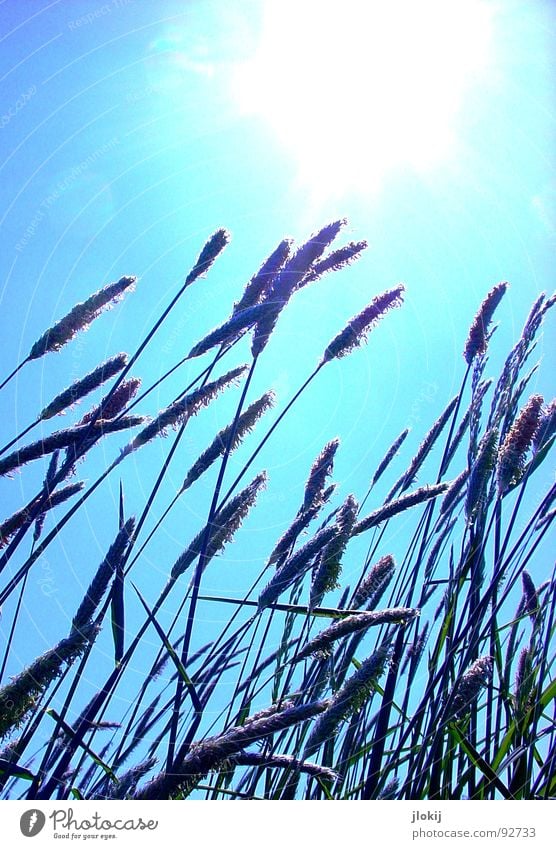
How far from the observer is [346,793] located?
5.62ft

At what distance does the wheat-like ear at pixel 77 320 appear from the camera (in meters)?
1.78

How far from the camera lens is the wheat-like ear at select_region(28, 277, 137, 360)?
5.85ft

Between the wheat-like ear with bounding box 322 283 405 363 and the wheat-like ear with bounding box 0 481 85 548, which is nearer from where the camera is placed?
the wheat-like ear with bounding box 0 481 85 548

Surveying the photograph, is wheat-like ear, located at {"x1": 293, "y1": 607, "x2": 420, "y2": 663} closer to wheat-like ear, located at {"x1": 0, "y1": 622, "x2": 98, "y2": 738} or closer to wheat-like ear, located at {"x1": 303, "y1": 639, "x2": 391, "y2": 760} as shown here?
wheat-like ear, located at {"x1": 303, "y1": 639, "x2": 391, "y2": 760}

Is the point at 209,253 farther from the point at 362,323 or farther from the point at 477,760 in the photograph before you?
the point at 477,760

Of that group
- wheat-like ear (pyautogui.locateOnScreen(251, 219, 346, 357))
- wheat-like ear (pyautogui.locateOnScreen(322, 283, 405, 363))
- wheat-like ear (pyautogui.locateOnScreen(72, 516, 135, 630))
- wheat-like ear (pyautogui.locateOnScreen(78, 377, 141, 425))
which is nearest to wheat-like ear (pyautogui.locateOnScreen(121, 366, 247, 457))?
wheat-like ear (pyautogui.locateOnScreen(78, 377, 141, 425))

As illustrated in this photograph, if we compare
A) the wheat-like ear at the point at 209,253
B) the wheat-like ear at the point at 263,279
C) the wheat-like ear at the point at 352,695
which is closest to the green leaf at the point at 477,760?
the wheat-like ear at the point at 352,695

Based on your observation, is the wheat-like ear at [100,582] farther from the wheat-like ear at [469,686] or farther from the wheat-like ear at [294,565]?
the wheat-like ear at [469,686]

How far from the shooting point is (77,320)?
5.93 feet

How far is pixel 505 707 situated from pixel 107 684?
1140 millimetres

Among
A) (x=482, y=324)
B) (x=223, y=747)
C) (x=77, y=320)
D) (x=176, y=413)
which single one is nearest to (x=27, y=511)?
(x=176, y=413)

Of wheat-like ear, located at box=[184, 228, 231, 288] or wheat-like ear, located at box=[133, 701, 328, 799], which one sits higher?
wheat-like ear, located at box=[184, 228, 231, 288]
